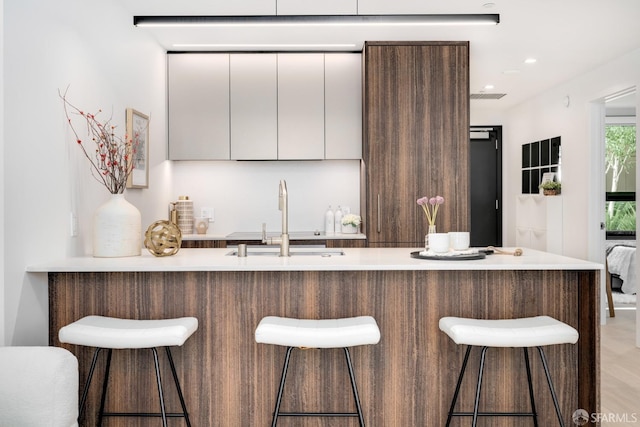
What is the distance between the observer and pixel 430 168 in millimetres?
4266

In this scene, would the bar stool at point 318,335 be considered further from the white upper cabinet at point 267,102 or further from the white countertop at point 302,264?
the white upper cabinet at point 267,102

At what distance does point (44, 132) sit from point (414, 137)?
267 cm

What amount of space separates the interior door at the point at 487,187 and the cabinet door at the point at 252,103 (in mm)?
3657

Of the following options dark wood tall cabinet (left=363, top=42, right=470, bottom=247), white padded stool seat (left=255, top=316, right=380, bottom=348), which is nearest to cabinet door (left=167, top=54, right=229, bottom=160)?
dark wood tall cabinet (left=363, top=42, right=470, bottom=247)

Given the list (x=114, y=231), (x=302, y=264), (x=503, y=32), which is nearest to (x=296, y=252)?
(x=302, y=264)

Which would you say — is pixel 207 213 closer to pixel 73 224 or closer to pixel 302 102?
pixel 302 102

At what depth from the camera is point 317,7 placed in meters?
3.53

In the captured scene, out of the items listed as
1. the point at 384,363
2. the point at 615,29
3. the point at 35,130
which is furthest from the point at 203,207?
the point at 615,29

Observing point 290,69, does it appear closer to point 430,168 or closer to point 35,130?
point 430,168

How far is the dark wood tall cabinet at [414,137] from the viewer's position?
426 centimetres

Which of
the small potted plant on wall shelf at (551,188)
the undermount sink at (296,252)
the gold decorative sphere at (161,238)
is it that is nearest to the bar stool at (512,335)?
the undermount sink at (296,252)

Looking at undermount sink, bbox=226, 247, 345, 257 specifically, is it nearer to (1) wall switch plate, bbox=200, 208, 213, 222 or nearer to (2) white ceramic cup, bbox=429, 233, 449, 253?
(2) white ceramic cup, bbox=429, 233, 449, 253

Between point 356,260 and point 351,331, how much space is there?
505 mm

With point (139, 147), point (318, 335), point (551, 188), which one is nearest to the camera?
point (318, 335)
